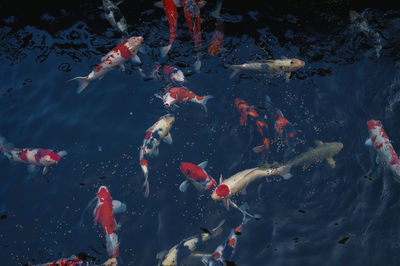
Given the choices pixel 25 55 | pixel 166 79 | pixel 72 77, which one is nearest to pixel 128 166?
pixel 166 79

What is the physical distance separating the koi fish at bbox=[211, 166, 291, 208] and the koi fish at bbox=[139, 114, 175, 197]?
4.09ft

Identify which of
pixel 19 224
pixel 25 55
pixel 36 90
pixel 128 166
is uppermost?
pixel 25 55

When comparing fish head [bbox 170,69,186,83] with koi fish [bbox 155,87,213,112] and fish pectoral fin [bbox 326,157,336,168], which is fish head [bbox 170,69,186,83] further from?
fish pectoral fin [bbox 326,157,336,168]

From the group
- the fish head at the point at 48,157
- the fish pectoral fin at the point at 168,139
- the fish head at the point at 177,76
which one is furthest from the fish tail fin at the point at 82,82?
the fish pectoral fin at the point at 168,139

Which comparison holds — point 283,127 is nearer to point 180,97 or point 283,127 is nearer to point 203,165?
point 203,165

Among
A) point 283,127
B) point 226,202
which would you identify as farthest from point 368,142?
point 226,202

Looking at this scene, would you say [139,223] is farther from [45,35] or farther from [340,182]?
[45,35]

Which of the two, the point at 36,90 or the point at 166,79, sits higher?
the point at 166,79

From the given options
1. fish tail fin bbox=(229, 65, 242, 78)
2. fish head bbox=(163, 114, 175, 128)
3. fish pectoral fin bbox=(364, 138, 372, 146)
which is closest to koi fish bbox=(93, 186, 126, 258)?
fish head bbox=(163, 114, 175, 128)

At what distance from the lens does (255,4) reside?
22.4 feet

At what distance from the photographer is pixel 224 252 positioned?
484cm

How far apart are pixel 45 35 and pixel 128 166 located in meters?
3.76

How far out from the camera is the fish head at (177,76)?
19.5 feet

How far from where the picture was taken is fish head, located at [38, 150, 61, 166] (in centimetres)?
539
